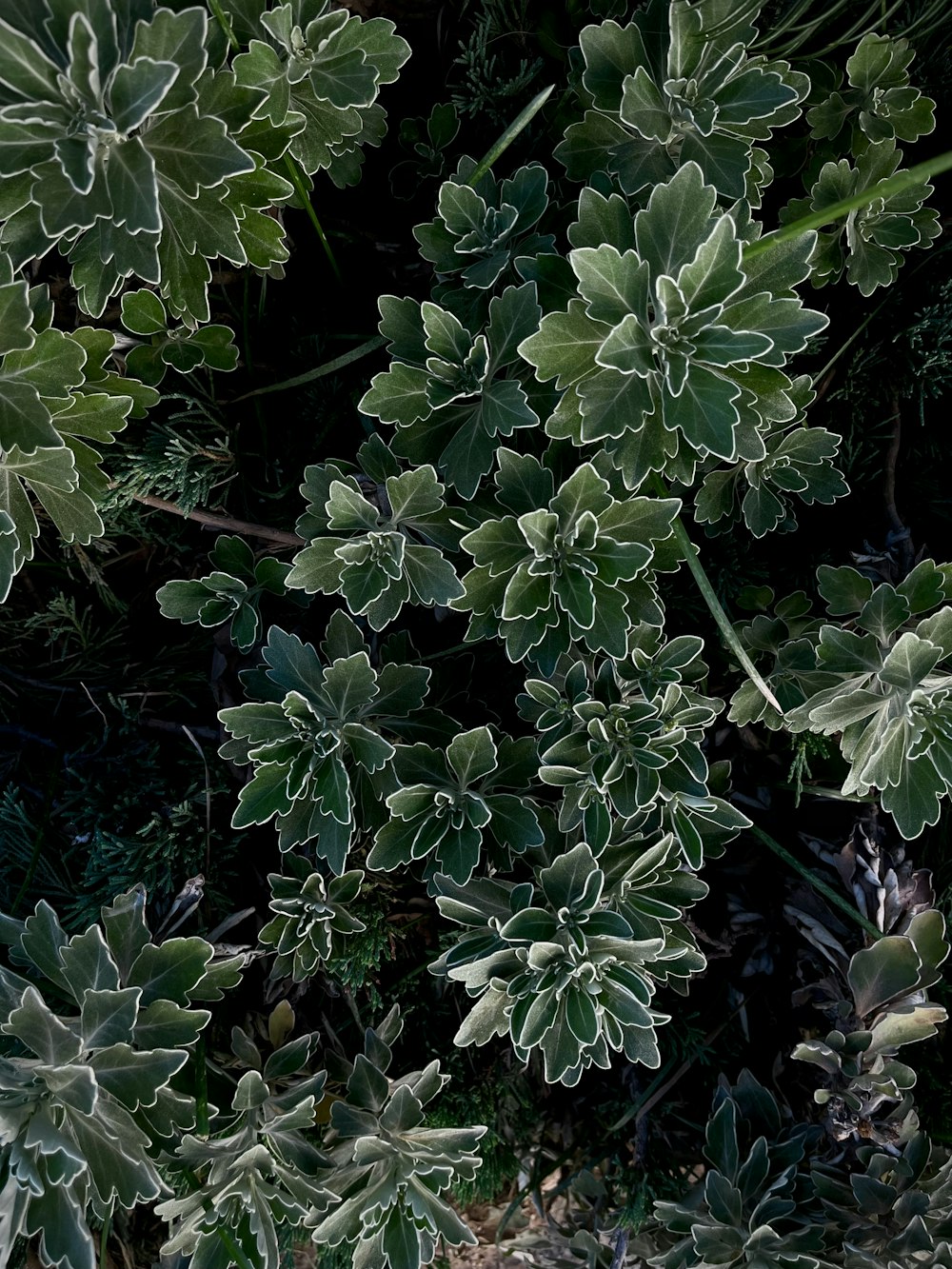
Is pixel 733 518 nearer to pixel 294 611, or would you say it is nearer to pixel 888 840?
pixel 888 840

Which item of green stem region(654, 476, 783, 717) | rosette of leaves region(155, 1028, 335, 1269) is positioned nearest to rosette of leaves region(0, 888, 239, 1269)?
rosette of leaves region(155, 1028, 335, 1269)

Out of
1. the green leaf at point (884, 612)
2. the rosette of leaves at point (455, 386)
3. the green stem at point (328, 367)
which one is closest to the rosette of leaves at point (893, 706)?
the green leaf at point (884, 612)

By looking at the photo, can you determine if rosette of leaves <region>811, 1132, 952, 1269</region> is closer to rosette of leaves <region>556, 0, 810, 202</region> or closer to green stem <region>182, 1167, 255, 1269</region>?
green stem <region>182, 1167, 255, 1269</region>

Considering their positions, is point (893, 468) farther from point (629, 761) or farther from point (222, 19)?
point (222, 19)

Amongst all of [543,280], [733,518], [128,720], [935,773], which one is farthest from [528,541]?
[128,720]

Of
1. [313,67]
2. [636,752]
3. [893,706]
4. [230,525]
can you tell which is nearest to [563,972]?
[636,752]

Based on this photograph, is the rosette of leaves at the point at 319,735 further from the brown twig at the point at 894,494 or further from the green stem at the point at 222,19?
the brown twig at the point at 894,494
